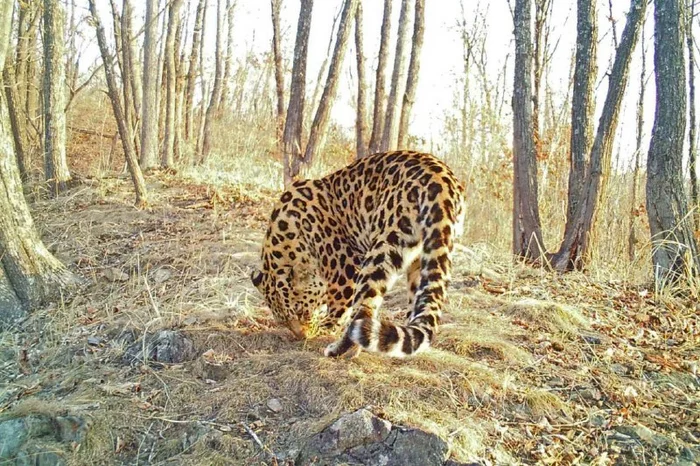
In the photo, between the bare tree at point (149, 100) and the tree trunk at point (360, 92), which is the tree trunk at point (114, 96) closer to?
the bare tree at point (149, 100)

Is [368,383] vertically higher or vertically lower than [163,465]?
higher

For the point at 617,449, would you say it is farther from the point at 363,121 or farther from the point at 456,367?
the point at 363,121

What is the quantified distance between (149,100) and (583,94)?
9429 millimetres

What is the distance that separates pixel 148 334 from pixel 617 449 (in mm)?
4172

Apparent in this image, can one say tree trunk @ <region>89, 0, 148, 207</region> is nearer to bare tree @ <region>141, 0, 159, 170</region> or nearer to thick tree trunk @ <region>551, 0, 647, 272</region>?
bare tree @ <region>141, 0, 159, 170</region>

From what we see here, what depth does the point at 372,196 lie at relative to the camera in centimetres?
521

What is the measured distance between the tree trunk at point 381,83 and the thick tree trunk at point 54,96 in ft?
18.5

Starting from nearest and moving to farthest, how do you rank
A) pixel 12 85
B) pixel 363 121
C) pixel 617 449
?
pixel 617 449 → pixel 12 85 → pixel 363 121

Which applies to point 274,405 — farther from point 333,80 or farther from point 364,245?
point 333,80

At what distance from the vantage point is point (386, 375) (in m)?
4.68

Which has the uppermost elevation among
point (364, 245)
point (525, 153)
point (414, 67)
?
point (414, 67)

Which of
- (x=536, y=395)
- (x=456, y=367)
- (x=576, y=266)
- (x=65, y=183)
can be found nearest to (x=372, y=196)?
(x=456, y=367)

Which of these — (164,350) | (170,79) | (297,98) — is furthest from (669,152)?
(170,79)

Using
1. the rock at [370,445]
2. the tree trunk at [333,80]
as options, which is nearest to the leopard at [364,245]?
the rock at [370,445]
